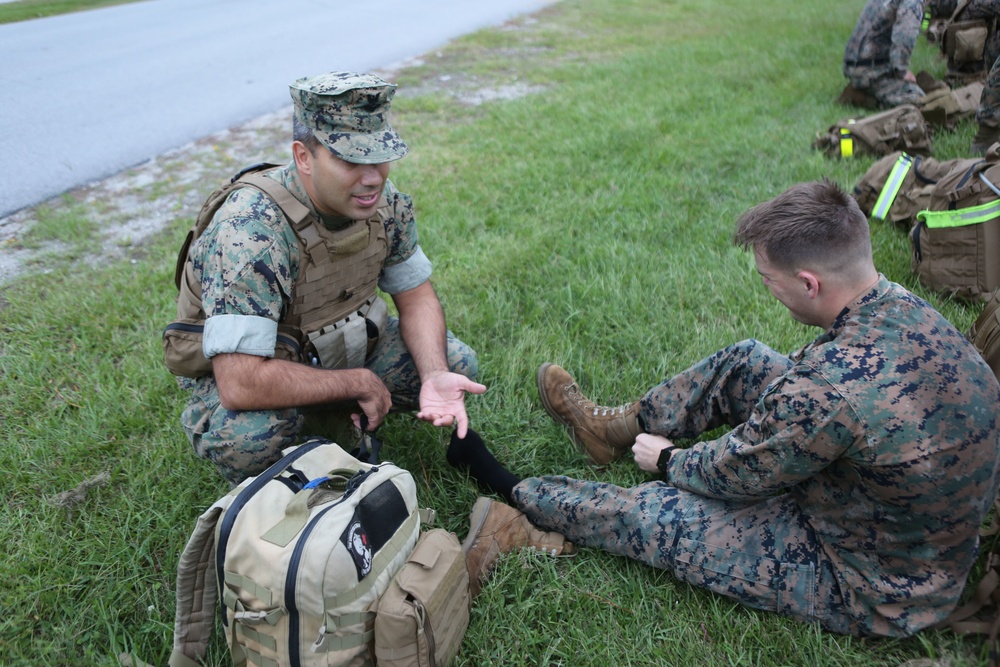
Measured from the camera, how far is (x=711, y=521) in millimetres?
2320

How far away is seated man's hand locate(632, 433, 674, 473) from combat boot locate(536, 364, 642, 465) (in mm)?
184

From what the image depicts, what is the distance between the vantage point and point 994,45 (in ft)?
21.7

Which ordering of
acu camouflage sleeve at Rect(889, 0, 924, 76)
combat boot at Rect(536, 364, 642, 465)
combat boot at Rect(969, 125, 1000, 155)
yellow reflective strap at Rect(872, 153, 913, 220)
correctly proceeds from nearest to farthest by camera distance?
1. combat boot at Rect(536, 364, 642, 465)
2. yellow reflective strap at Rect(872, 153, 913, 220)
3. combat boot at Rect(969, 125, 1000, 155)
4. acu camouflage sleeve at Rect(889, 0, 924, 76)

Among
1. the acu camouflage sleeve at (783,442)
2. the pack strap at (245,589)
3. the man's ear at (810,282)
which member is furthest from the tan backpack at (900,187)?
the pack strap at (245,589)

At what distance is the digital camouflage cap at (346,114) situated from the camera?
2.33 meters

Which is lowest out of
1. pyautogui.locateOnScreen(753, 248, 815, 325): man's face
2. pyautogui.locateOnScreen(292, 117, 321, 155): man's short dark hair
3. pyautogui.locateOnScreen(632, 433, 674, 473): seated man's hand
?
pyautogui.locateOnScreen(632, 433, 674, 473): seated man's hand

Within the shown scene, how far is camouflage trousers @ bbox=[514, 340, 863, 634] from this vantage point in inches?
85.8

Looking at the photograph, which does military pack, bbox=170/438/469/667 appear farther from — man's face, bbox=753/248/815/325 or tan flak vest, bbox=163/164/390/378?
man's face, bbox=753/248/815/325

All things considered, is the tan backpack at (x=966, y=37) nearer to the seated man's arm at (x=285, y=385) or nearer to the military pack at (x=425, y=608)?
the seated man's arm at (x=285, y=385)

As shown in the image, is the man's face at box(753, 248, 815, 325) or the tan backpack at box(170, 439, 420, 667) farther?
the man's face at box(753, 248, 815, 325)

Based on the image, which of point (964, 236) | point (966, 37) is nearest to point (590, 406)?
point (964, 236)

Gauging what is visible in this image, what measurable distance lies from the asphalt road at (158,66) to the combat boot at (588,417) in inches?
159

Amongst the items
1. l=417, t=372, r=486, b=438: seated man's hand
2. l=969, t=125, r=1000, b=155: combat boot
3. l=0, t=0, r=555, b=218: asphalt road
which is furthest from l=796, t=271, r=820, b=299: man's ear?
l=0, t=0, r=555, b=218: asphalt road

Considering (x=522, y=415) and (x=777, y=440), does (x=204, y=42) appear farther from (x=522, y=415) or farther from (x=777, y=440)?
(x=777, y=440)
